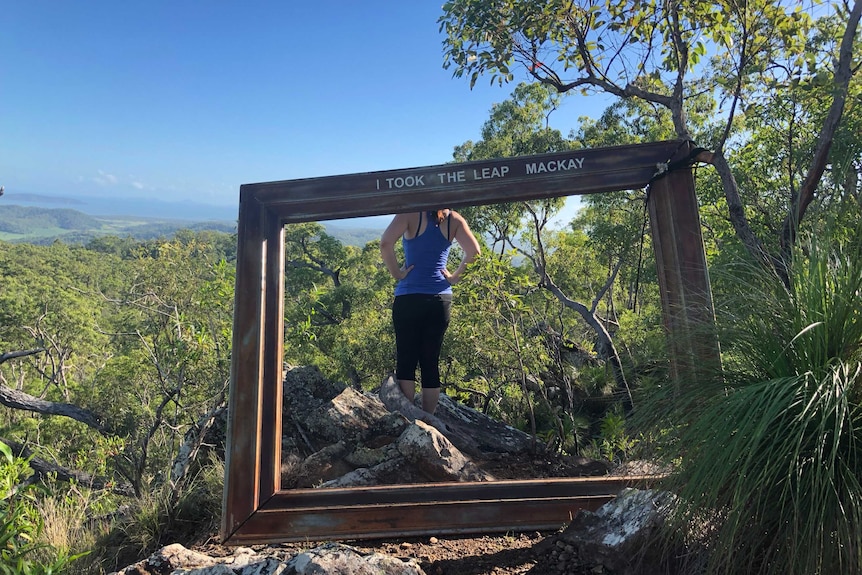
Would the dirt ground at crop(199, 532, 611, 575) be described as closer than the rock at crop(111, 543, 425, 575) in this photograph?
No

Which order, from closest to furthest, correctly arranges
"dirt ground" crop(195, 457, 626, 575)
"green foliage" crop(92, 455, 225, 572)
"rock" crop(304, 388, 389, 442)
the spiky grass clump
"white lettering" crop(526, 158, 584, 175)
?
1. the spiky grass clump
2. "dirt ground" crop(195, 457, 626, 575)
3. "white lettering" crop(526, 158, 584, 175)
4. "green foliage" crop(92, 455, 225, 572)
5. "rock" crop(304, 388, 389, 442)

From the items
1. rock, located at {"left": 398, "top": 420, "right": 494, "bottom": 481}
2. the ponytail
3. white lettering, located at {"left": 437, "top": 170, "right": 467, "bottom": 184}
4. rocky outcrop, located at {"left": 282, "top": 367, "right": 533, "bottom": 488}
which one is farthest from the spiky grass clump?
the ponytail

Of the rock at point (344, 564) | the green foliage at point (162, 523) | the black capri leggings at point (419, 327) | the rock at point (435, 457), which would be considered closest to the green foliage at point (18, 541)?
the green foliage at point (162, 523)

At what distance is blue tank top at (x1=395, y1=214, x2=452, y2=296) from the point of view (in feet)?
10.3

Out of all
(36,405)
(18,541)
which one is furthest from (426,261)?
(36,405)

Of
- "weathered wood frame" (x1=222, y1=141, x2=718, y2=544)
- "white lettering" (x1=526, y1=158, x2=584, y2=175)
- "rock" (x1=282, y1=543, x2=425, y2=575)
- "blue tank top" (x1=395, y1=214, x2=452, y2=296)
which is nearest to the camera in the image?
"rock" (x1=282, y1=543, x2=425, y2=575)

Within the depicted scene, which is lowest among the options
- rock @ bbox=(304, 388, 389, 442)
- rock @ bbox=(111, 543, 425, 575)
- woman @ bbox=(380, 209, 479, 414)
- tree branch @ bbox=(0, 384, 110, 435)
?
tree branch @ bbox=(0, 384, 110, 435)

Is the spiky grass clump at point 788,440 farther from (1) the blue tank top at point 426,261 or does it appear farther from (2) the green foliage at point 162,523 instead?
(2) the green foliage at point 162,523

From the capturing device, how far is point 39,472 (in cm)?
865

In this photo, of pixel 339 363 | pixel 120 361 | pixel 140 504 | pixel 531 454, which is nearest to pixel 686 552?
pixel 531 454

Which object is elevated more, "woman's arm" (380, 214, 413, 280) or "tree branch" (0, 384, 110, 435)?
"woman's arm" (380, 214, 413, 280)

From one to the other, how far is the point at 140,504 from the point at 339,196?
224 cm

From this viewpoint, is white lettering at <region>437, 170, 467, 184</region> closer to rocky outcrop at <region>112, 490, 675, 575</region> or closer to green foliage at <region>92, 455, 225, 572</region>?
rocky outcrop at <region>112, 490, 675, 575</region>

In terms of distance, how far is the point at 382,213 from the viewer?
257 cm
